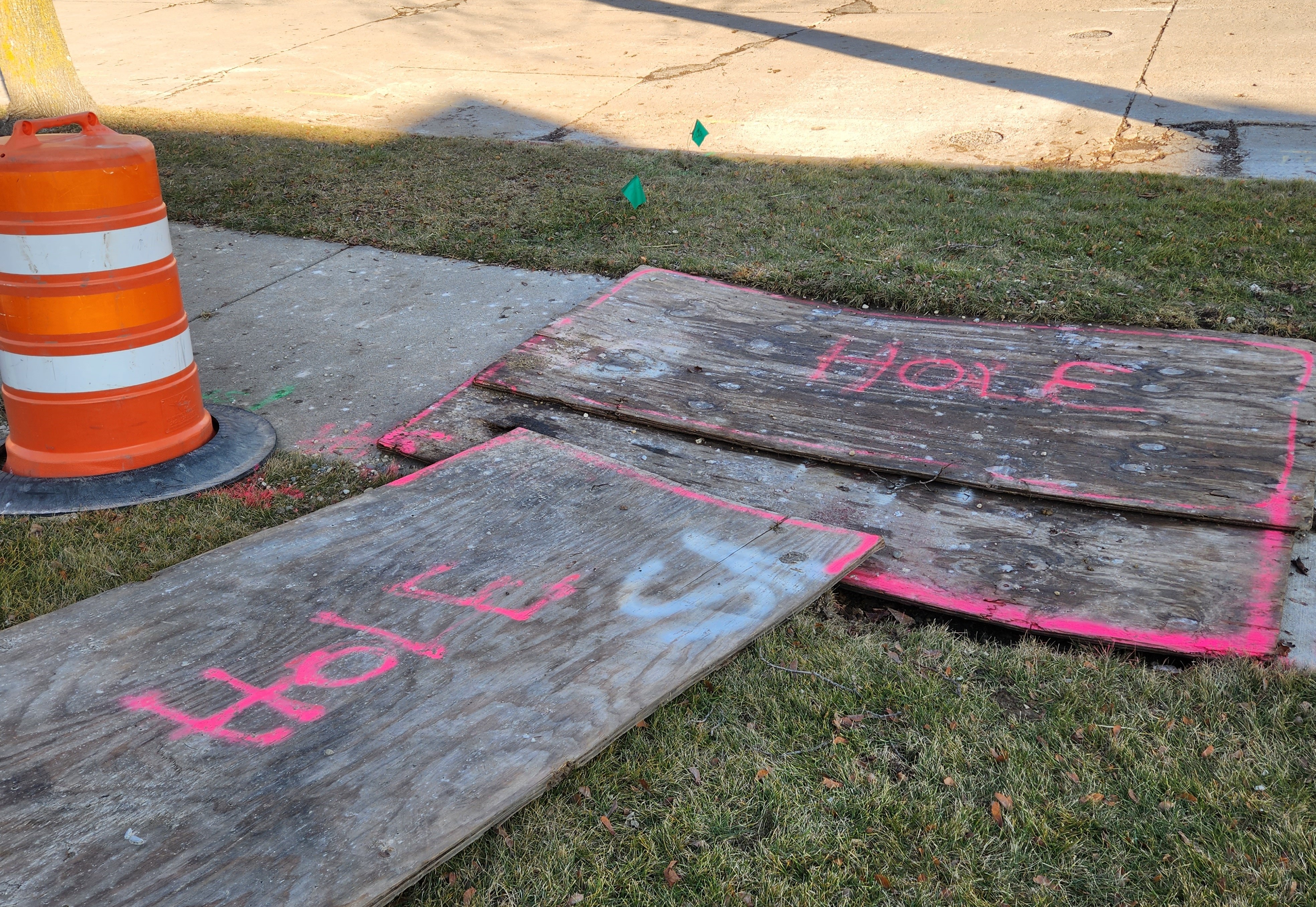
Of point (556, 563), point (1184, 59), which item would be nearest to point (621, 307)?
point (556, 563)

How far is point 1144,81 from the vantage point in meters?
8.98

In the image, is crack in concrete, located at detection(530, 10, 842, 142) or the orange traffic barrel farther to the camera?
crack in concrete, located at detection(530, 10, 842, 142)

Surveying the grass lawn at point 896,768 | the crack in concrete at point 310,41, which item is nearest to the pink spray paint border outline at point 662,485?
the grass lawn at point 896,768

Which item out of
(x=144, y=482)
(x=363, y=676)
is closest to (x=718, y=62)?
(x=144, y=482)

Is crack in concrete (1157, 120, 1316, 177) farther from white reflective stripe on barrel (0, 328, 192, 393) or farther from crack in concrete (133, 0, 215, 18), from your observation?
crack in concrete (133, 0, 215, 18)

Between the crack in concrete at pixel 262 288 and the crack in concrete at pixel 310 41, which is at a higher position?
the crack in concrete at pixel 310 41

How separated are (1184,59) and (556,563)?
9.51 meters

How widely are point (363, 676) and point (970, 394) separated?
8.88 feet

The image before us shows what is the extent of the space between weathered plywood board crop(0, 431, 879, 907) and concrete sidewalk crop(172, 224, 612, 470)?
100cm

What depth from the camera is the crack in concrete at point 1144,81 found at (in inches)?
307

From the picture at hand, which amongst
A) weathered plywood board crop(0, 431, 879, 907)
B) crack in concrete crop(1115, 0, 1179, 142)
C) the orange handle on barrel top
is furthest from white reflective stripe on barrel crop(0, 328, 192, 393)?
crack in concrete crop(1115, 0, 1179, 142)

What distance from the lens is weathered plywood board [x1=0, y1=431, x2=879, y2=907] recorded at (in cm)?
201

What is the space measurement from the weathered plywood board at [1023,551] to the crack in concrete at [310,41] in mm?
8727

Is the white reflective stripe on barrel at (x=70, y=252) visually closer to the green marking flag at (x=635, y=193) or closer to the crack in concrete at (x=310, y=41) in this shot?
the green marking flag at (x=635, y=193)
